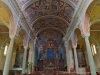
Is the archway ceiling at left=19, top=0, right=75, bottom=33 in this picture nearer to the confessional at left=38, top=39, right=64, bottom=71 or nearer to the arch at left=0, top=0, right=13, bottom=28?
the arch at left=0, top=0, right=13, bottom=28

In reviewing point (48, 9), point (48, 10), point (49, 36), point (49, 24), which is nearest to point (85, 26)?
point (48, 9)

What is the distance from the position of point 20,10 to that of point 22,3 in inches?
42.9

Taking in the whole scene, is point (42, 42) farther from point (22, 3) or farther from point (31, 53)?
point (22, 3)

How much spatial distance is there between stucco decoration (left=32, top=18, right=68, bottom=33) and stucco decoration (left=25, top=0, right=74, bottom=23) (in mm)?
1528

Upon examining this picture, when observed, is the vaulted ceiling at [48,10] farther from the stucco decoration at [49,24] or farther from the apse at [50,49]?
the apse at [50,49]

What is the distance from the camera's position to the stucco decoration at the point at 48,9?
40.9ft

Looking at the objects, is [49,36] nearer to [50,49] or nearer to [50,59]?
[50,49]

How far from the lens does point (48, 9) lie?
1380cm

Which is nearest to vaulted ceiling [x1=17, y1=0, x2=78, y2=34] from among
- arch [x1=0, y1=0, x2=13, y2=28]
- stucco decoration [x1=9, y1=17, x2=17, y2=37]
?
arch [x1=0, y1=0, x2=13, y2=28]

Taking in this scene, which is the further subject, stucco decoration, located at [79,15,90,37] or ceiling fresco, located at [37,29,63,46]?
ceiling fresco, located at [37,29,63,46]

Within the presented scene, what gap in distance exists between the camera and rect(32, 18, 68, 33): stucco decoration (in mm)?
16469

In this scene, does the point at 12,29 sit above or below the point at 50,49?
above

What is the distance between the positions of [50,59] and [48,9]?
30.5 ft

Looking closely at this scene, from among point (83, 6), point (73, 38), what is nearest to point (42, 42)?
point (73, 38)
